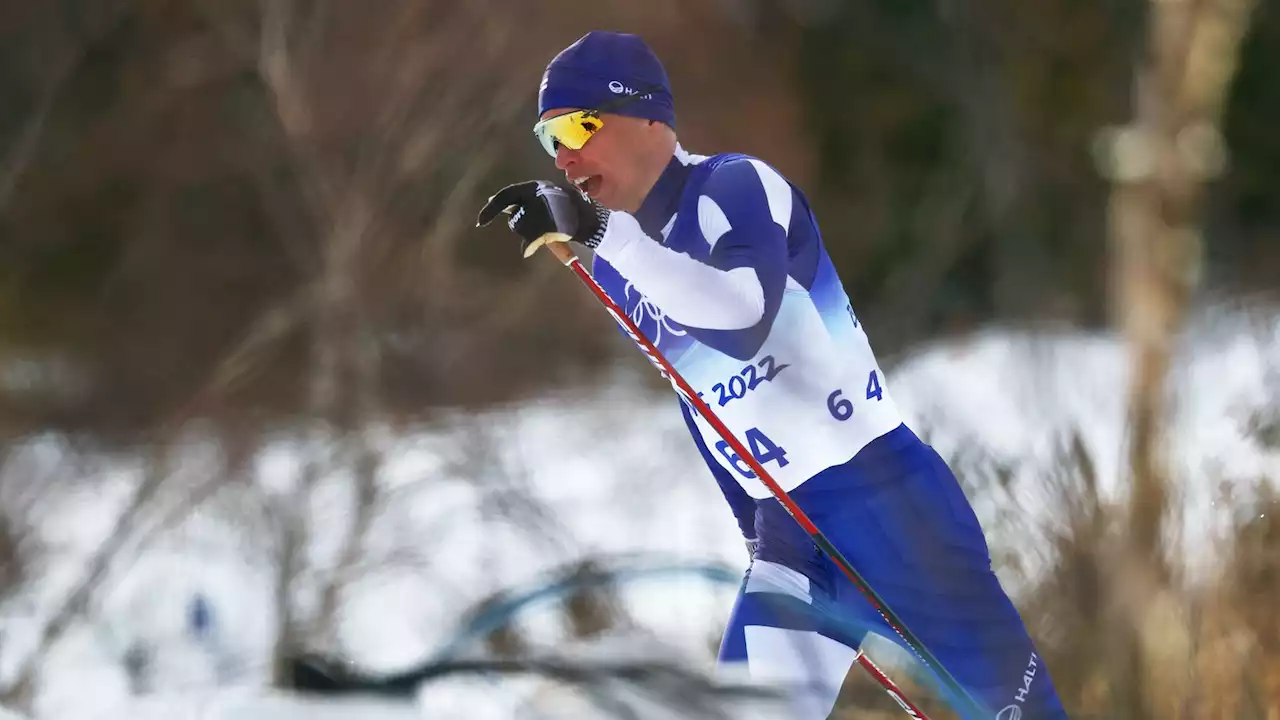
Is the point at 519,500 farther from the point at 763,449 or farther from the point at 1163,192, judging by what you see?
the point at 763,449

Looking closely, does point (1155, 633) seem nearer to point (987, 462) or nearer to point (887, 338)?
point (987, 462)

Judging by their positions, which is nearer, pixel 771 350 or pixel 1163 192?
pixel 771 350

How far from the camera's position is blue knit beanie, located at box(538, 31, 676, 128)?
5.20 feet

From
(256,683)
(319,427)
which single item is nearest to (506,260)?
(319,427)

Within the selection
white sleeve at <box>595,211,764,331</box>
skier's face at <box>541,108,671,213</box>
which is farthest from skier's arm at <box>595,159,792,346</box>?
skier's face at <box>541,108,671,213</box>

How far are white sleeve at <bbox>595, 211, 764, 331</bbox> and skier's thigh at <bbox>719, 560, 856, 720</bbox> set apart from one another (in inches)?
16.6

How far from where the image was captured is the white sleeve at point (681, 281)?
149cm

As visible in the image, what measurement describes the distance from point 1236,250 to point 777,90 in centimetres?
319

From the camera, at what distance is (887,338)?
5.95m

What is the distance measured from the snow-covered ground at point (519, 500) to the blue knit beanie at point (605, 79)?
4.42ft

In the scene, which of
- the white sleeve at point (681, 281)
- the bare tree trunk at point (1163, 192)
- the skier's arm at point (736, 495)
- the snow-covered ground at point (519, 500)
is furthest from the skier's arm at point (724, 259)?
the snow-covered ground at point (519, 500)

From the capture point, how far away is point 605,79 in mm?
1596

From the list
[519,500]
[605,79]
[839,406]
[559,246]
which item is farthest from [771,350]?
[519,500]

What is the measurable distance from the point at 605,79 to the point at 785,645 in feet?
2.68
